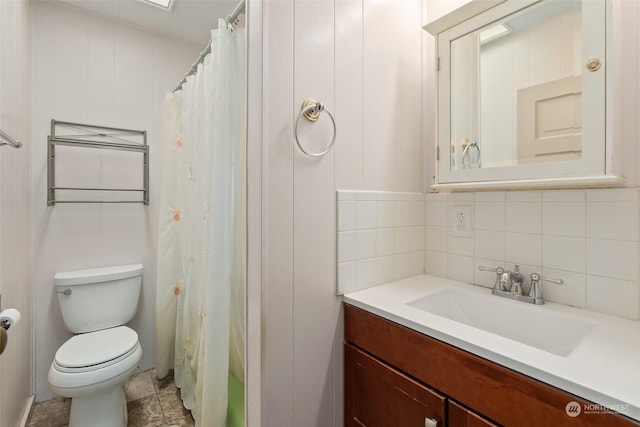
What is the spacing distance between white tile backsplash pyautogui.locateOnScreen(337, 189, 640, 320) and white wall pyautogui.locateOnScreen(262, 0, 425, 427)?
0.10m

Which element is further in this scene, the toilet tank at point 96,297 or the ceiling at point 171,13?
the ceiling at point 171,13

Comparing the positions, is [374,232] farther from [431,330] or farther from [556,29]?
[556,29]

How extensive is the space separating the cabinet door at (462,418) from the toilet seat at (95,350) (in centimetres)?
139

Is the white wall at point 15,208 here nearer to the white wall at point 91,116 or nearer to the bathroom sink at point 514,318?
the white wall at point 91,116

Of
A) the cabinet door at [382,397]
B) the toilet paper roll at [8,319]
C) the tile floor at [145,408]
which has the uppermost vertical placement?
the toilet paper roll at [8,319]

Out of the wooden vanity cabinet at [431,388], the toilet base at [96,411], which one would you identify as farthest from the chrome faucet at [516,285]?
the toilet base at [96,411]

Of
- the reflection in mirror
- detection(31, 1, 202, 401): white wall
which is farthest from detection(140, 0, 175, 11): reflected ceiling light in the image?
the reflection in mirror

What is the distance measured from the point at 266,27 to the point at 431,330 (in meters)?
0.99

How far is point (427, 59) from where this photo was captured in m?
1.31

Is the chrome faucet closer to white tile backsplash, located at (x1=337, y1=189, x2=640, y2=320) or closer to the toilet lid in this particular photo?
white tile backsplash, located at (x1=337, y1=189, x2=640, y2=320)

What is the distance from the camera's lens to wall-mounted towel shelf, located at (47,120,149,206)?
62.4 inches

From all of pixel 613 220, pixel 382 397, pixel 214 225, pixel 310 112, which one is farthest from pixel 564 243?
pixel 214 225

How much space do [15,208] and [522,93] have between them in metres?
2.09

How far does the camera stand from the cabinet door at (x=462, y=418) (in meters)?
0.65
